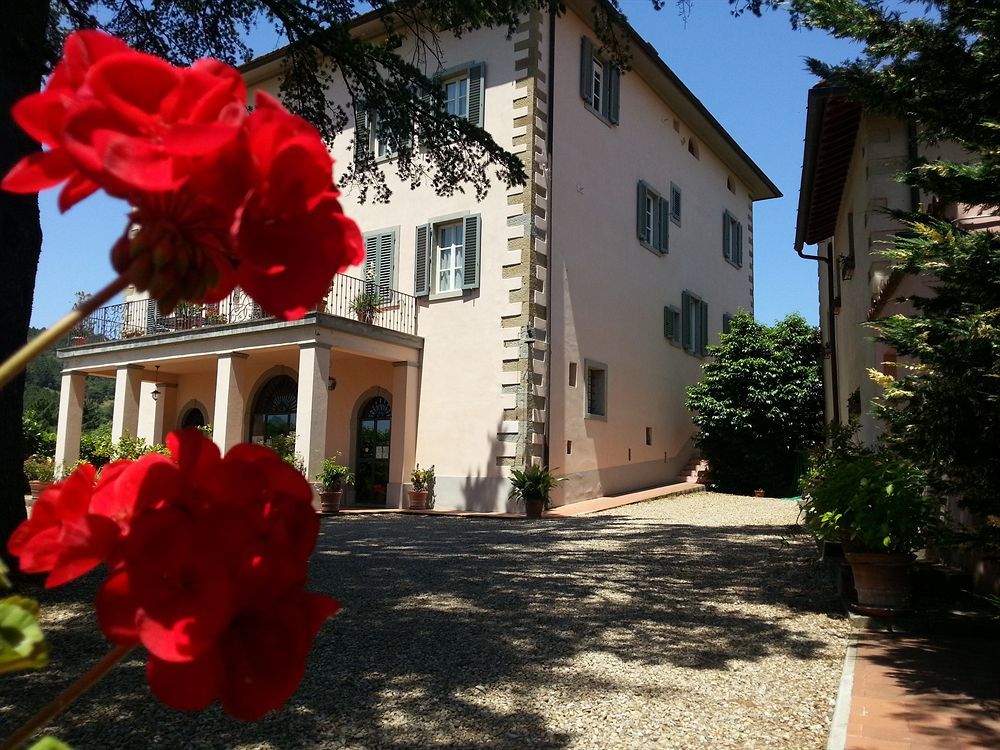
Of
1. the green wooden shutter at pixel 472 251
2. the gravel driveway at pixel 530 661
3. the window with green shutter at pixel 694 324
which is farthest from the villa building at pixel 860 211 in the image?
the green wooden shutter at pixel 472 251

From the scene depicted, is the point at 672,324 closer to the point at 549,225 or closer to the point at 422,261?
the point at 549,225

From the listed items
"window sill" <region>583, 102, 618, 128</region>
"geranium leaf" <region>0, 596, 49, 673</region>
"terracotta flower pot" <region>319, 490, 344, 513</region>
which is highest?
"window sill" <region>583, 102, 618, 128</region>

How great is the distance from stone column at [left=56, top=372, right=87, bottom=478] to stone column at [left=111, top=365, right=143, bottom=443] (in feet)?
3.34

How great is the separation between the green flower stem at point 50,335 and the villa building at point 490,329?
13628mm

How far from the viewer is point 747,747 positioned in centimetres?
358

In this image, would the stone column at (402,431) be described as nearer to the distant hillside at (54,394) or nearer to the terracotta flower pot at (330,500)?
the terracotta flower pot at (330,500)

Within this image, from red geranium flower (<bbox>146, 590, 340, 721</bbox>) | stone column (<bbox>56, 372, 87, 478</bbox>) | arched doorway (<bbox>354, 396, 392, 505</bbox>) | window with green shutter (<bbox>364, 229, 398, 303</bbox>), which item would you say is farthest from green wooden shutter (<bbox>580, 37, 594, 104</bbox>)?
red geranium flower (<bbox>146, 590, 340, 721</bbox>)

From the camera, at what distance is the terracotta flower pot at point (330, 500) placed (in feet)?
49.2

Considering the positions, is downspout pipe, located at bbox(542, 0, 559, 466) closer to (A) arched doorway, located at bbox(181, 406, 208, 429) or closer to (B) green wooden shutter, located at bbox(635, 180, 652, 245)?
(B) green wooden shutter, located at bbox(635, 180, 652, 245)

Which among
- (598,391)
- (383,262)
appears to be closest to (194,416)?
(383,262)

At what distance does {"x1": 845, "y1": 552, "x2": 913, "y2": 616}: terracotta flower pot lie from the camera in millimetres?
5535

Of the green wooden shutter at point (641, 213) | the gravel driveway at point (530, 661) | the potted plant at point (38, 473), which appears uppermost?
the green wooden shutter at point (641, 213)

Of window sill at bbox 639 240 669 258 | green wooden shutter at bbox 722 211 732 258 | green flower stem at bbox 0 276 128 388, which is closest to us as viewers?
green flower stem at bbox 0 276 128 388

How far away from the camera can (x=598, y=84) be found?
17.8m
